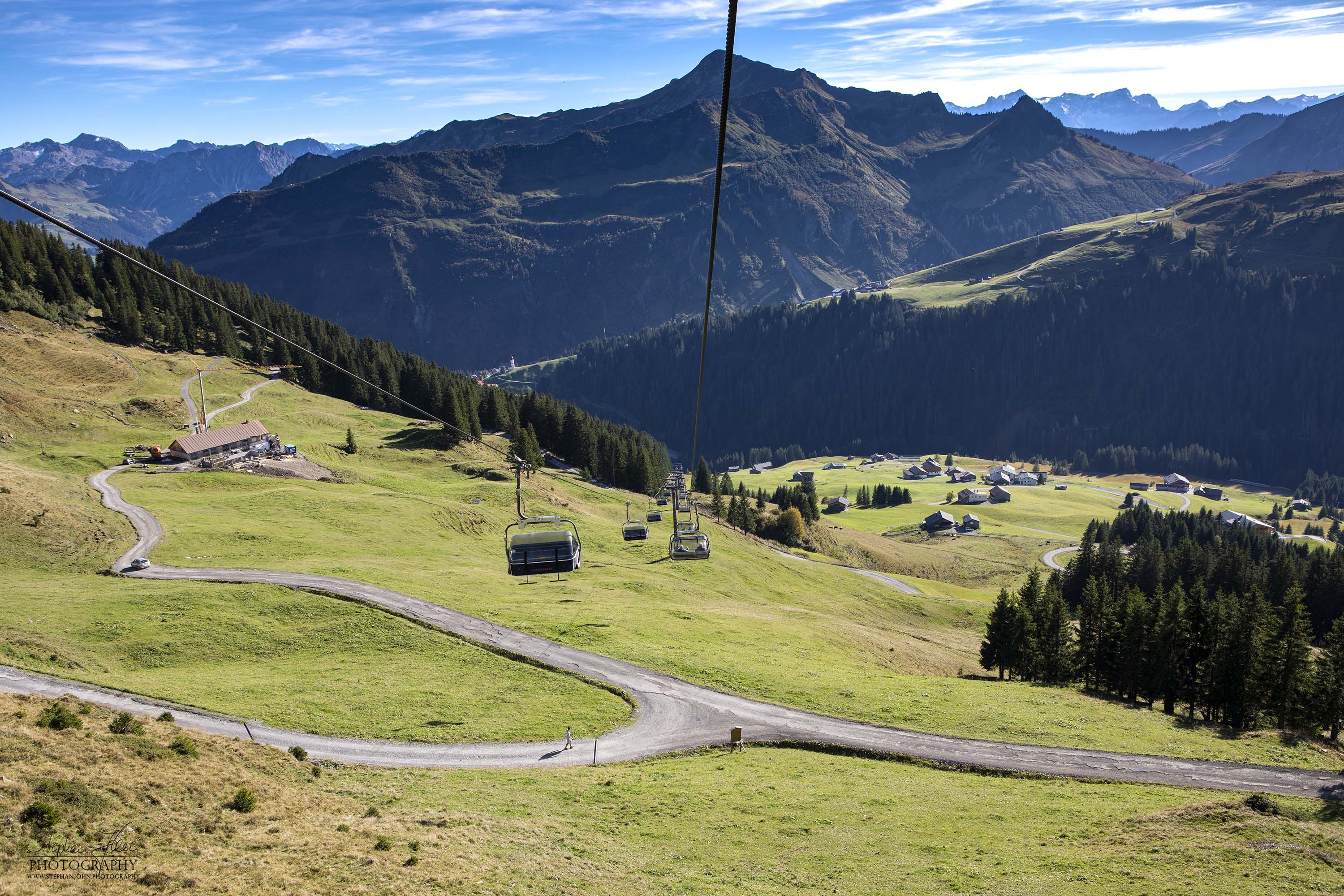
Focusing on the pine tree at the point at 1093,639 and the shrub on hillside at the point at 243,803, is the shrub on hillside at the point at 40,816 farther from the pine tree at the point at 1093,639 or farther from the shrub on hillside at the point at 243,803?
the pine tree at the point at 1093,639

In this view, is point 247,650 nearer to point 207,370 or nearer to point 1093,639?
point 1093,639

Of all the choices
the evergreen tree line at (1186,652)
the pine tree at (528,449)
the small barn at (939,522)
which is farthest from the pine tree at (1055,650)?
the small barn at (939,522)

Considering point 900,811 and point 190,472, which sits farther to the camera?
point 190,472

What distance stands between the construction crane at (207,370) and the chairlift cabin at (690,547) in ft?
243

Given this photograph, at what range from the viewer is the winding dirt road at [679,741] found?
3644 cm

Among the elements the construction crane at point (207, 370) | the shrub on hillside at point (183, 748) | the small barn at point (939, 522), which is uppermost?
the construction crane at point (207, 370)

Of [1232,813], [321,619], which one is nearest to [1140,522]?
[1232,813]

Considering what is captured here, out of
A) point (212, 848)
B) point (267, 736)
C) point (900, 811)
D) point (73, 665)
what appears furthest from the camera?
point (73, 665)

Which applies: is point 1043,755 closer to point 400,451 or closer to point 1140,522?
point 400,451

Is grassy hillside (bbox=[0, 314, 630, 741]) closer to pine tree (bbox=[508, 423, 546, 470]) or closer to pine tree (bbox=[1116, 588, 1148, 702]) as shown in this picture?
pine tree (bbox=[1116, 588, 1148, 702])

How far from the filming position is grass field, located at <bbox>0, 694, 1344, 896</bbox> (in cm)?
2128

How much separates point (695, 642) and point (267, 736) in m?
31.7

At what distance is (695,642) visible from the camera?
59.7m

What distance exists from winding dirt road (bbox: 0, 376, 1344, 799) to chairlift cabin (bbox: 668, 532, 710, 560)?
1240 centimetres
